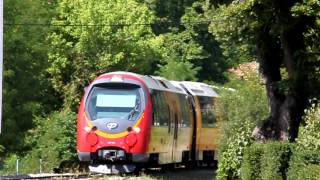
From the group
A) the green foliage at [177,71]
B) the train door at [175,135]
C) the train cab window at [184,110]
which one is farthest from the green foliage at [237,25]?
the green foliage at [177,71]

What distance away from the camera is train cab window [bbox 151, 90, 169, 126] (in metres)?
22.1

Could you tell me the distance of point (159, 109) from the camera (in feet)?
74.6

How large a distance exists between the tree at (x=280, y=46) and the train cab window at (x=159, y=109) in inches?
129

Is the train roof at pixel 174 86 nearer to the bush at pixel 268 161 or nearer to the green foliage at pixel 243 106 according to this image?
the green foliage at pixel 243 106

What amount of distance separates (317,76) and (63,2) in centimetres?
3128

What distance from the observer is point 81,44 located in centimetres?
4338

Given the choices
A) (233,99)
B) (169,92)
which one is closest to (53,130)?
(169,92)

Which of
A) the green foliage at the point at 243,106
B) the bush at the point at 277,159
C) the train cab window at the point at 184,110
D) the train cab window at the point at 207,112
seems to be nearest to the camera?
the bush at the point at 277,159

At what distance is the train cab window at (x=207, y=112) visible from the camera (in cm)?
2886

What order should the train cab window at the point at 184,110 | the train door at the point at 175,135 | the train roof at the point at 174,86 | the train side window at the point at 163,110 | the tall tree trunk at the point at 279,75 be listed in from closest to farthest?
the tall tree trunk at the point at 279,75, the train roof at the point at 174,86, the train side window at the point at 163,110, the train door at the point at 175,135, the train cab window at the point at 184,110

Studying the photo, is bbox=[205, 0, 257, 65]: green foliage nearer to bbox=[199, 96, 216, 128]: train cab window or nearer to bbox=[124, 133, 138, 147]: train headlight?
bbox=[124, 133, 138, 147]: train headlight

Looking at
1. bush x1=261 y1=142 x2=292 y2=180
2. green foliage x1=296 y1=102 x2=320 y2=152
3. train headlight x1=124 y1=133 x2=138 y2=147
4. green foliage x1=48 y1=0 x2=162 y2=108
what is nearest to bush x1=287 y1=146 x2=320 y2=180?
bush x1=261 y1=142 x2=292 y2=180

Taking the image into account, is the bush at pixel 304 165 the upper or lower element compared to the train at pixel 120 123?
lower

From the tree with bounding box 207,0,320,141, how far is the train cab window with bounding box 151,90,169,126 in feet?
10.8
